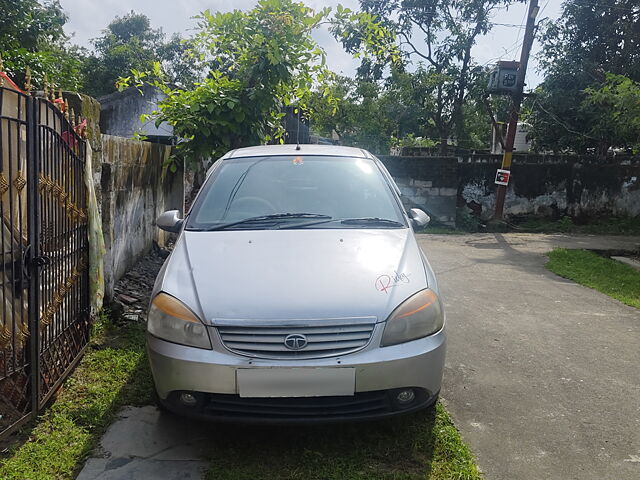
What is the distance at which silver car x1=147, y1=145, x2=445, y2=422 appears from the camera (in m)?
2.63

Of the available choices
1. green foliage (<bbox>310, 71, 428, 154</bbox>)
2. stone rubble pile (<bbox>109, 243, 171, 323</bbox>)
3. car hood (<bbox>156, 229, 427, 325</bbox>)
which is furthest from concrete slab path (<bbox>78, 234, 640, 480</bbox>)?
green foliage (<bbox>310, 71, 428, 154</bbox>)

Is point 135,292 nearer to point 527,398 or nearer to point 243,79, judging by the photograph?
point 243,79

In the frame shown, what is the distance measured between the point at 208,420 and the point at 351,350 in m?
0.78

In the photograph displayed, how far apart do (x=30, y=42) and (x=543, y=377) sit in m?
12.7

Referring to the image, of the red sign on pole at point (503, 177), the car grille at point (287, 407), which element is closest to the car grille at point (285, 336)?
the car grille at point (287, 407)

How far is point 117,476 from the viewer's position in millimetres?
2621

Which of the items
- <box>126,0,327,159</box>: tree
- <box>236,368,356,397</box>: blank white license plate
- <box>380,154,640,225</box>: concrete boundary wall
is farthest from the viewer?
<box>380,154,640,225</box>: concrete boundary wall

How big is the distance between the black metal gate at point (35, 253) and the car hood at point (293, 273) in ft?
2.29

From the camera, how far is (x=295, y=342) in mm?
2643

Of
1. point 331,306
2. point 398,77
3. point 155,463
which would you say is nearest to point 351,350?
point 331,306

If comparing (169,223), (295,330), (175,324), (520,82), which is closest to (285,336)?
(295,330)

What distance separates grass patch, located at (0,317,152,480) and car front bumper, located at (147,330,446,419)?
1.87ft

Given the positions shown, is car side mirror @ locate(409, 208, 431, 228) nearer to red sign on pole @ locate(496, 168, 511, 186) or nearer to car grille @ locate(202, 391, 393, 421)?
car grille @ locate(202, 391, 393, 421)

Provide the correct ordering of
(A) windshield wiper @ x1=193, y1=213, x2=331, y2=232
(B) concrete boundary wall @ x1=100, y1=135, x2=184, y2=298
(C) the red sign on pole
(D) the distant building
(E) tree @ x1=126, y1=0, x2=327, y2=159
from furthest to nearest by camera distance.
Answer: (D) the distant building < (C) the red sign on pole < (E) tree @ x1=126, y1=0, x2=327, y2=159 < (B) concrete boundary wall @ x1=100, y1=135, x2=184, y2=298 < (A) windshield wiper @ x1=193, y1=213, x2=331, y2=232
